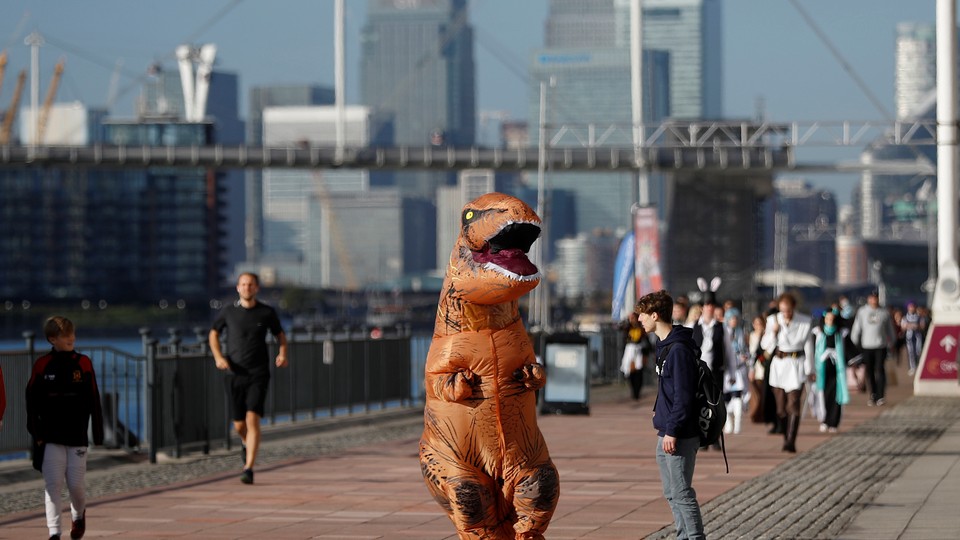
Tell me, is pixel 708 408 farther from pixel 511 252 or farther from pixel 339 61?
pixel 339 61

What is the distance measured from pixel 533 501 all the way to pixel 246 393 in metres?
6.69

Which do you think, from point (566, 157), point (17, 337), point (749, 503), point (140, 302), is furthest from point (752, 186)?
point (749, 503)

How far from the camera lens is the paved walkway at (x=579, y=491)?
34.8 feet

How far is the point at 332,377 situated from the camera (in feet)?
67.6

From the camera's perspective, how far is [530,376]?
23.0ft

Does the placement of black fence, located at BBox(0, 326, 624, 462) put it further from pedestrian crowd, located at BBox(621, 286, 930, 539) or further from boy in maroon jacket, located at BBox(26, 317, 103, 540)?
boy in maroon jacket, located at BBox(26, 317, 103, 540)

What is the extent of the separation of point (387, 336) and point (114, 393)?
7289 millimetres

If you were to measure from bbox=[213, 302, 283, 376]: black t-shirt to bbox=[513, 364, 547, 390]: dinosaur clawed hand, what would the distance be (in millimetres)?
6409

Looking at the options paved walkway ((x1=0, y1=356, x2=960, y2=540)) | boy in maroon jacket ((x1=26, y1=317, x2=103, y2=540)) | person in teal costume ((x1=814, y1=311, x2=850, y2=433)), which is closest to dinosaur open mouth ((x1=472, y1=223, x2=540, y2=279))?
boy in maroon jacket ((x1=26, y1=317, x2=103, y2=540))

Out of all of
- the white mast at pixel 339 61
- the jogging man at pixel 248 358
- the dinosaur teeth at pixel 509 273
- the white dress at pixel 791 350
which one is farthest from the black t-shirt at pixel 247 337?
the white mast at pixel 339 61

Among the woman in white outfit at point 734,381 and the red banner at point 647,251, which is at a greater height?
the red banner at point 647,251

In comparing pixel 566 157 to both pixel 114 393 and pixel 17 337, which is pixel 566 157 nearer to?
pixel 17 337

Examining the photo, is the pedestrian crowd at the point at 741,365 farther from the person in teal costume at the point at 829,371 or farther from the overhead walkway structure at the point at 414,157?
the overhead walkway structure at the point at 414,157

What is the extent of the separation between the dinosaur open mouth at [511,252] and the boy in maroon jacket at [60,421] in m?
3.54
